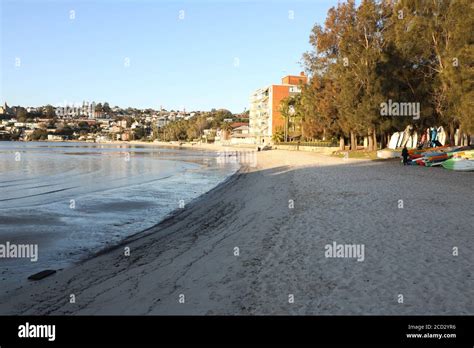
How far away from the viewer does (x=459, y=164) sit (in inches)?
1121

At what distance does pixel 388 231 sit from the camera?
10.6m

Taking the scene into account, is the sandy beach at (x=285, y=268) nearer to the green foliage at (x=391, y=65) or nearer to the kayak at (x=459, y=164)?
the kayak at (x=459, y=164)

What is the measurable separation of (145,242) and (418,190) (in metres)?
12.8

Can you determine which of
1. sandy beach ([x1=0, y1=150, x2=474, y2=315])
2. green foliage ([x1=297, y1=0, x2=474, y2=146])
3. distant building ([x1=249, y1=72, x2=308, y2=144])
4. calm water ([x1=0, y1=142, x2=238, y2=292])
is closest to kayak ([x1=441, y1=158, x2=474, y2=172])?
green foliage ([x1=297, y1=0, x2=474, y2=146])

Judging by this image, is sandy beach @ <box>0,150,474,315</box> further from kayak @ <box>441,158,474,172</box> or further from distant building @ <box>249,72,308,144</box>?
distant building @ <box>249,72,308,144</box>

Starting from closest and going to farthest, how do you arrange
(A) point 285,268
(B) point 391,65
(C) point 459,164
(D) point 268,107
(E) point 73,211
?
(A) point 285,268
(E) point 73,211
(C) point 459,164
(B) point 391,65
(D) point 268,107

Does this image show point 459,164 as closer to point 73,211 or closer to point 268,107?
point 73,211

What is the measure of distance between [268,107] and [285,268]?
12621 cm

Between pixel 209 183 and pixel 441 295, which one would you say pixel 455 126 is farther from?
Result: pixel 441 295

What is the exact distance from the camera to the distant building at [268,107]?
12338 centimetres

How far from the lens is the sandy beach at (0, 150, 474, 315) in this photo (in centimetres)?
629

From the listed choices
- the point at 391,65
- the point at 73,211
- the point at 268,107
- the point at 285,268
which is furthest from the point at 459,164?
the point at 268,107

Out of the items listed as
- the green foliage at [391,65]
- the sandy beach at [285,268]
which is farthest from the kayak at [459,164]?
the sandy beach at [285,268]
